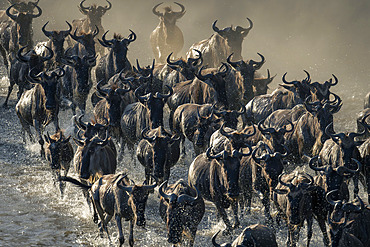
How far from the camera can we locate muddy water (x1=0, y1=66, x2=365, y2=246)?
14.5 metres

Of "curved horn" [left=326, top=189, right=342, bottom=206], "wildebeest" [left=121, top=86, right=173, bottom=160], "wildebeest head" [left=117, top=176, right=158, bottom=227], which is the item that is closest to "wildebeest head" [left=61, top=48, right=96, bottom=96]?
"wildebeest" [left=121, top=86, right=173, bottom=160]

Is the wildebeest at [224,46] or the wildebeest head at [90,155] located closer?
the wildebeest head at [90,155]

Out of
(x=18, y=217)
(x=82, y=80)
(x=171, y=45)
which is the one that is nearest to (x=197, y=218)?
(x=18, y=217)

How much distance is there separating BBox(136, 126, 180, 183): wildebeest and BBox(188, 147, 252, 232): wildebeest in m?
0.86

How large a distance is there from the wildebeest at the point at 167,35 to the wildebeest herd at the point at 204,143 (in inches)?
148

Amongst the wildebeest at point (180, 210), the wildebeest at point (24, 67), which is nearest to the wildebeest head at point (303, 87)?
the wildebeest at point (180, 210)

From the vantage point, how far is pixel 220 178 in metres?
14.6

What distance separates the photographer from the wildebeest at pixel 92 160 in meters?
15.5

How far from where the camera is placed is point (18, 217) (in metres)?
15.8

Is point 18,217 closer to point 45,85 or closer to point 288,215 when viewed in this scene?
point 45,85

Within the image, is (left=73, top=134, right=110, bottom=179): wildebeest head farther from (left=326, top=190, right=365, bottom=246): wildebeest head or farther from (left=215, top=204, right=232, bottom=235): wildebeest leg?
(left=326, top=190, right=365, bottom=246): wildebeest head

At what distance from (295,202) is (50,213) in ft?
19.6

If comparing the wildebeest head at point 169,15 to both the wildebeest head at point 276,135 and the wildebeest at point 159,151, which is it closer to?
the wildebeest at point 159,151

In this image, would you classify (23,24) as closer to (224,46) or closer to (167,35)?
(167,35)
